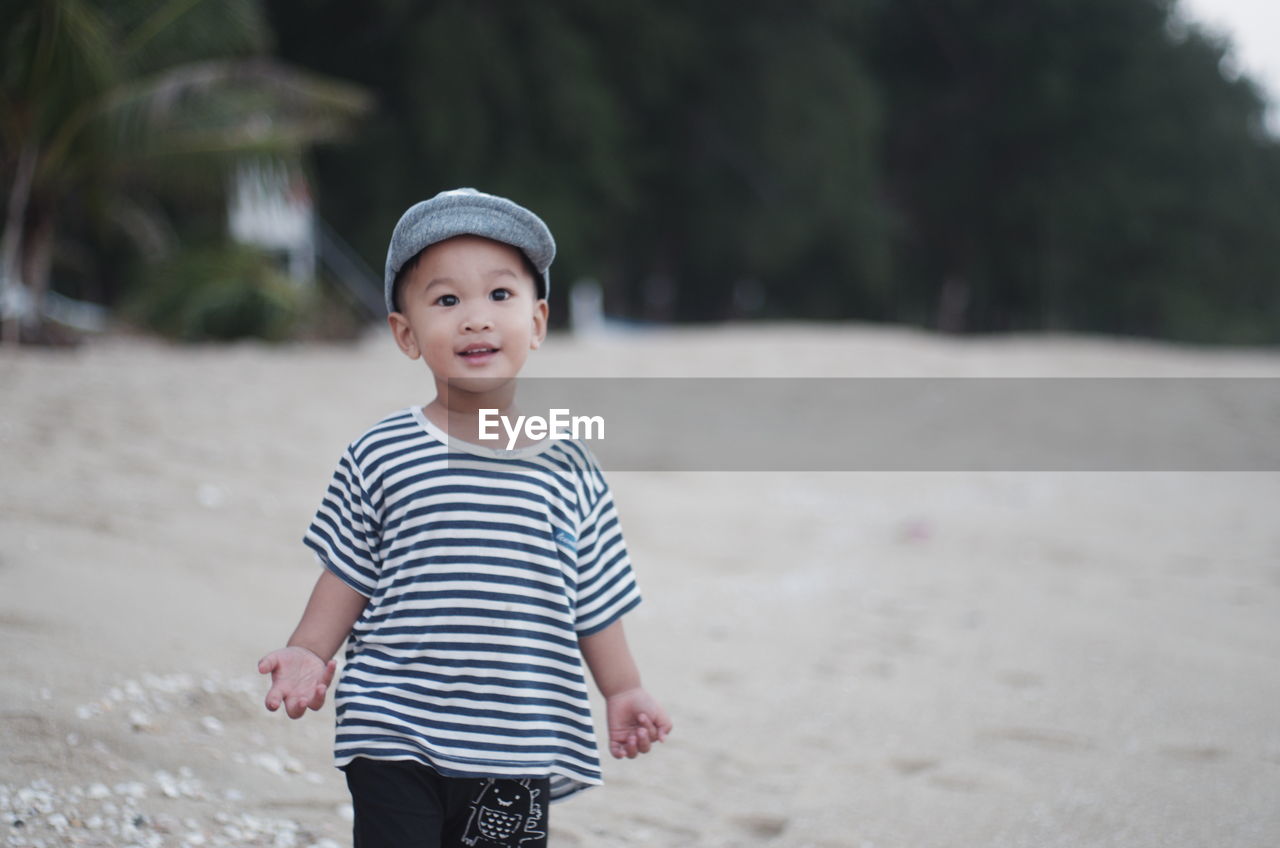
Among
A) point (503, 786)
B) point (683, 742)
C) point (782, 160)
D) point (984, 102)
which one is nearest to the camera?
point (503, 786)

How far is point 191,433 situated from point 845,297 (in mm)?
19248

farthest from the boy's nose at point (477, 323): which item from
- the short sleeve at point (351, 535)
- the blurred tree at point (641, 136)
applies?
the blurred tree at point (641, 136)

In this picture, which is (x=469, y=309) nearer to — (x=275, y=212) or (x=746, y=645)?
(x=746, y=645)

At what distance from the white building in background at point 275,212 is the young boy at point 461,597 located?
8.17 metres

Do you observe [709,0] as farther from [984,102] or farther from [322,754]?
[322,754]

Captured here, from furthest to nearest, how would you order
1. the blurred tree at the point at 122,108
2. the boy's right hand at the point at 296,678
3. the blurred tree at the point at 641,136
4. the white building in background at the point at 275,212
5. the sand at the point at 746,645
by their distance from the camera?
the blurred tree at the point at 641,136 < the white building in background at the point at 275,212 < the blurred tree at the point at 122,108 < the sand at the point at 746,645 < the boy's right hand at the point at 296,678

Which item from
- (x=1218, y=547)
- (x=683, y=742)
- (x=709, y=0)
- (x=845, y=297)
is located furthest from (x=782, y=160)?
(x=683, y=742)

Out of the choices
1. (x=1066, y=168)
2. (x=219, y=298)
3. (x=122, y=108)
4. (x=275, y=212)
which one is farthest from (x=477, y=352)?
(x=1066, y=168)

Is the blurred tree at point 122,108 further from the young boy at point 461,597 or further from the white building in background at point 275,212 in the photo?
the young boy at point 461,597

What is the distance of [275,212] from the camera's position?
12.8 metres

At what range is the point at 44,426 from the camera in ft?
17.0

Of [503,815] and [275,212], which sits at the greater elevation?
[275,212]

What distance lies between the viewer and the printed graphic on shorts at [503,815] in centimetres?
171

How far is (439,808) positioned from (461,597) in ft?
1.02
